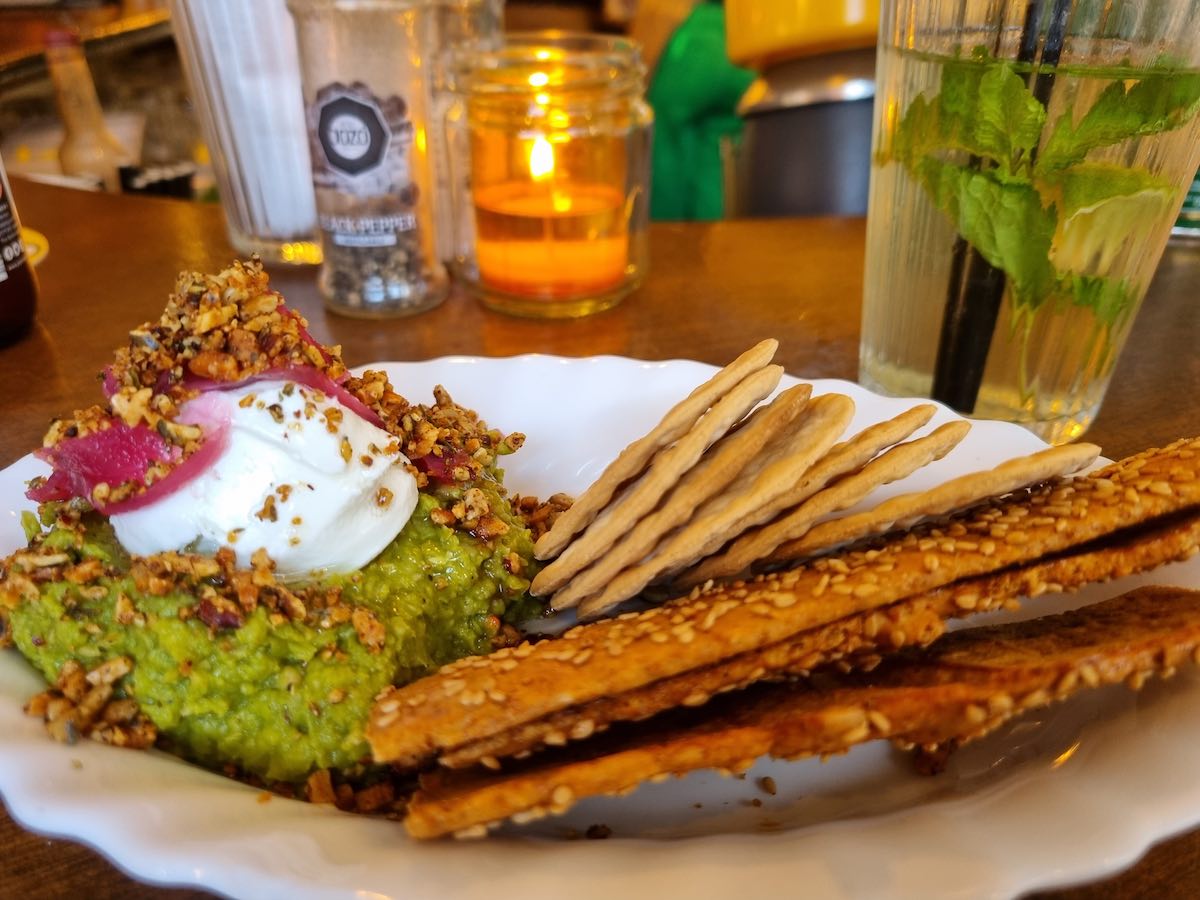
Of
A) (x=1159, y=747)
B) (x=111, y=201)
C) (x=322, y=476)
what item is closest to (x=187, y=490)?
(x=322, y=476)

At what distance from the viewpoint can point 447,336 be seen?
1.72 meters

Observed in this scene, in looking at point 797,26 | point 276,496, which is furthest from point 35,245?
point 797,26

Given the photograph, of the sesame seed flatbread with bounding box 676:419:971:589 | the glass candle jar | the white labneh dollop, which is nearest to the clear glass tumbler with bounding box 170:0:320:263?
the glass candle jar

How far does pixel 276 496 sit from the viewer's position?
0.86 metres

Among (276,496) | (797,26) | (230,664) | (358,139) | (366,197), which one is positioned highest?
(797,26)

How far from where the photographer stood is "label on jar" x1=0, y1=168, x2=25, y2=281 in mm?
1472

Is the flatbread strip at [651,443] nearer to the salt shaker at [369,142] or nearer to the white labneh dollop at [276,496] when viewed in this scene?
the white labneh dollop at [276,496]

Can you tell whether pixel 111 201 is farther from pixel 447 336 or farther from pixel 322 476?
pixel 322 476

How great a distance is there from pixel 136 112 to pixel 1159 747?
4713 mm

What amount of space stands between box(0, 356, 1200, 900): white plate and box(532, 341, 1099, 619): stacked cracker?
0.67ft

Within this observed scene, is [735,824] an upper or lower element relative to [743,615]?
lower

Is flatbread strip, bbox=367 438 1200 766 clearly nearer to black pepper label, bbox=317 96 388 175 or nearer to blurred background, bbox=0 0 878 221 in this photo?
black pepper label, bbox=317 96 388 175

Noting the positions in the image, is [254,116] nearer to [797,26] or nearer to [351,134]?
[351,134]

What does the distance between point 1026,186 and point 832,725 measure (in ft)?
2.48
